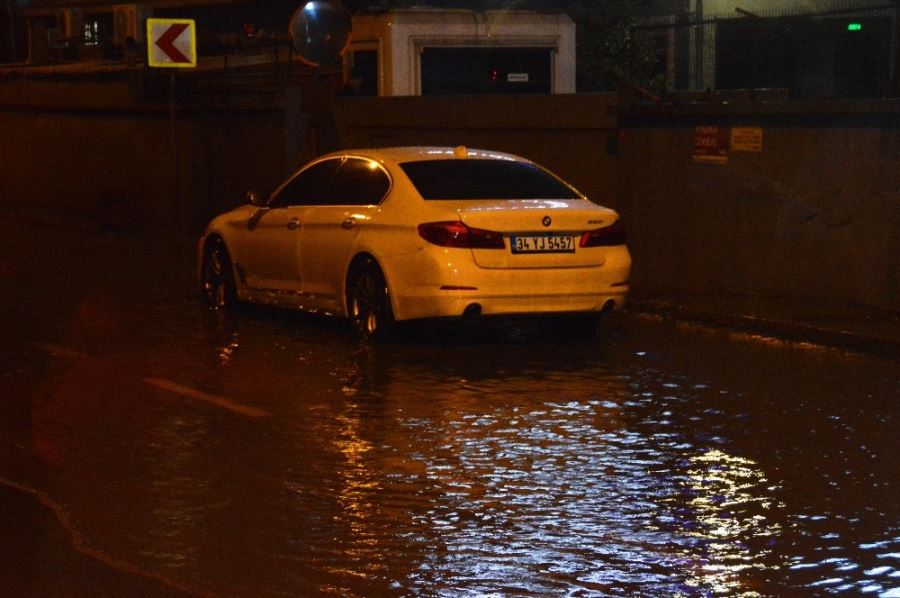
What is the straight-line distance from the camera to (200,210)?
81.0 ft

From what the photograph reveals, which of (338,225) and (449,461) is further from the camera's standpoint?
(338,225)

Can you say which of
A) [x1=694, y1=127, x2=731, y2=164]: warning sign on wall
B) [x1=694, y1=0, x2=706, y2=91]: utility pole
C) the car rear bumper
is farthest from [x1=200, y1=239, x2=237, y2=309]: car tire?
[x1=694, y1=0, x2=706, y2=91]: utility pole

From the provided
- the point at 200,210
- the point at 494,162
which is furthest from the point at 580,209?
the point at 200,210

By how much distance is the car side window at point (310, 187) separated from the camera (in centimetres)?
1352

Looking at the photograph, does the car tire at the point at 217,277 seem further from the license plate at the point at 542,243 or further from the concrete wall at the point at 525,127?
the concrete wall at the point at 525,127

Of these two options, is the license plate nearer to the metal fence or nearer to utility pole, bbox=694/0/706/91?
the metal fence

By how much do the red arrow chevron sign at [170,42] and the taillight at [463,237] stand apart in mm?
10589

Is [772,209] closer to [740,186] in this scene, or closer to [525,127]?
[740,186]

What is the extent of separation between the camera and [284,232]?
538 inches

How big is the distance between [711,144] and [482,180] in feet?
11.8

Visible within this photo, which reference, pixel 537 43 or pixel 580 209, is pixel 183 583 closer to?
pixel 580 209

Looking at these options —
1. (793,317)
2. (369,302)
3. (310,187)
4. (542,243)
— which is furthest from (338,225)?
→ (793,317)

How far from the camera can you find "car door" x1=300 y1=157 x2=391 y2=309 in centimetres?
1266

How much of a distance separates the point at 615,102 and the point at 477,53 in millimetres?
5006
